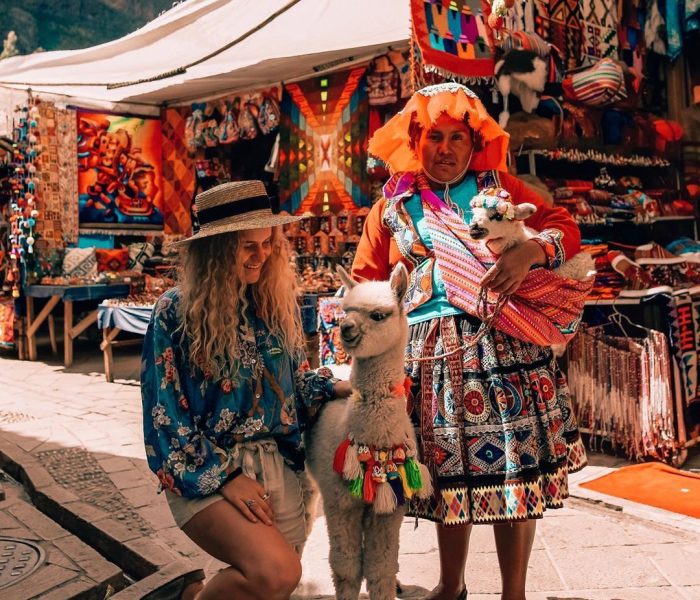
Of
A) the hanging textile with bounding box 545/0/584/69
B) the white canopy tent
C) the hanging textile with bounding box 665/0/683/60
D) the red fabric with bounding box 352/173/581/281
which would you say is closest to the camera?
the red fabric with bounding box 352/173/581/281

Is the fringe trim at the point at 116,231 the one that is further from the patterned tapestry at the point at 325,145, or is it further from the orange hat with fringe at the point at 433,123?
the orange hat with fringe at the point at 433,123

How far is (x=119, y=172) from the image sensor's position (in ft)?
32.0

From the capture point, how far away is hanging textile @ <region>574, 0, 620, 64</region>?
17.9ft

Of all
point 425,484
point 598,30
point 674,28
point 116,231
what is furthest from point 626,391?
point 116,231

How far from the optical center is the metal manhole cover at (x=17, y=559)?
9.50 feet

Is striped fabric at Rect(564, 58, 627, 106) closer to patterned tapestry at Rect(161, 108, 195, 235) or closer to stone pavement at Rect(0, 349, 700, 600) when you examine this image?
stone pavement at Rect(0, 349, 700, 600)

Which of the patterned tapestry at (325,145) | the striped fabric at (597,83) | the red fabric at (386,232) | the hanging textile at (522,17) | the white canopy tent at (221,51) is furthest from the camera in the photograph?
the patterned tapestry at (325,145)

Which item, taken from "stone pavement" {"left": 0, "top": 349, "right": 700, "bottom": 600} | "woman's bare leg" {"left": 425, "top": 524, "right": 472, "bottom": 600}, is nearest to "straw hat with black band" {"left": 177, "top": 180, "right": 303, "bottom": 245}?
"woman's bare leg" {"left": 425, "top": 524, "right": 472, "bottom": 600}

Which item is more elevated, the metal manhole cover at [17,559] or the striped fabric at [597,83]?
the striped fabric at [597,83]

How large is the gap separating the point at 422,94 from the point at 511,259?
68 centimetres

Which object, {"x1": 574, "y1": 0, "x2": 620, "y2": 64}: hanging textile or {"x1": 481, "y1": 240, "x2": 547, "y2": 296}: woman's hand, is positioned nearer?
{"x1": 481, "y1": 240, "x2": 547, "y2": 296}: woman's hand

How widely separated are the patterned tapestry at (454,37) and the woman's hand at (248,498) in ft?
9.80

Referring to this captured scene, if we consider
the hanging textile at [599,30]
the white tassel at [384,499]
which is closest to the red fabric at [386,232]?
the white tassel at [384,499]

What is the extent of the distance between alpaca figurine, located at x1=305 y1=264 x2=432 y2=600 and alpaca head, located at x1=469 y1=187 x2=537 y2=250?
283 mm
